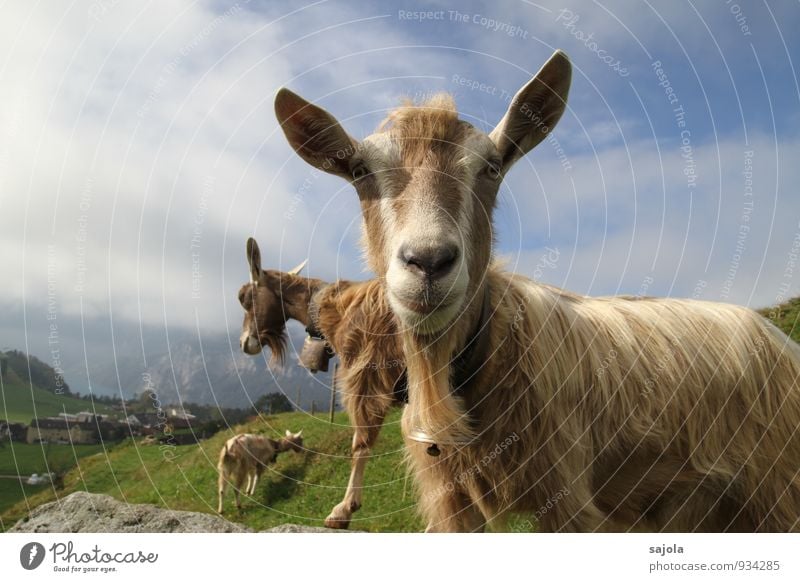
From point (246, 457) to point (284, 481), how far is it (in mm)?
1295

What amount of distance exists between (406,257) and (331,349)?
5.83 meters

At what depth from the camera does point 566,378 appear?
4.35 meters

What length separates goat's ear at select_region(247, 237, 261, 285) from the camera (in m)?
9.47

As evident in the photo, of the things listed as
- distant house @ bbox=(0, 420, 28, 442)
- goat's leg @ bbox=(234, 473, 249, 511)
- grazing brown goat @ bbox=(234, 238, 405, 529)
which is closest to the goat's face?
grazing brown goat @ bbox=(234, 238, 405, 529)

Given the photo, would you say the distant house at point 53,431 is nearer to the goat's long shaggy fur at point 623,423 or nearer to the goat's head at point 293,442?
the goat's long shaggy fur at point 623,423

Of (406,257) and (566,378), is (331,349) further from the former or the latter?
(406,257)

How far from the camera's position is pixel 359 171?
4121mm

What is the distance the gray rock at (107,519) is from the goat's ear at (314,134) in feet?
10.0

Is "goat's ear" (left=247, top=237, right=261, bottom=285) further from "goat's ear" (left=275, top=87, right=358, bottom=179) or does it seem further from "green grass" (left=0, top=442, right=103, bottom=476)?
"goat's ear" (left=275, top=87, right=358, bottom=179)

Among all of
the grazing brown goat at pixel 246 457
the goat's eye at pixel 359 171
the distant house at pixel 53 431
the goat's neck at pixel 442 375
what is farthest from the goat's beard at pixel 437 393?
the grazing brown goat at pixel 246 457

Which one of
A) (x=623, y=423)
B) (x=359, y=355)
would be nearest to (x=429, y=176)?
(x=623, y=423)

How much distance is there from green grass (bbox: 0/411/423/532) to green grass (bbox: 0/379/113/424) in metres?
2.19

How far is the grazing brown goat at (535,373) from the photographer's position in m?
3.78
